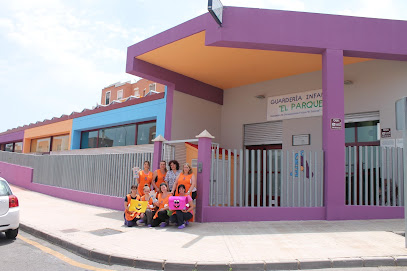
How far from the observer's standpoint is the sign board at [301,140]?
36.5 ft

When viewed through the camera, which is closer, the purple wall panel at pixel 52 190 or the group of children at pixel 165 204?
the group of children at pixel 165 204

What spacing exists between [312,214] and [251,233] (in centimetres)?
213

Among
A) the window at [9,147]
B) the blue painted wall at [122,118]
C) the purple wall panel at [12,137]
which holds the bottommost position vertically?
Answer: the window at [9,147]

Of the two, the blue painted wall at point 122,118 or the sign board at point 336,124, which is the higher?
the blue painted wall at point 122,118

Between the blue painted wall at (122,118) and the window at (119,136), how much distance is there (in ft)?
1.06

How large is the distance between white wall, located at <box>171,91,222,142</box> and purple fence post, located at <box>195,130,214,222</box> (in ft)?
12.9

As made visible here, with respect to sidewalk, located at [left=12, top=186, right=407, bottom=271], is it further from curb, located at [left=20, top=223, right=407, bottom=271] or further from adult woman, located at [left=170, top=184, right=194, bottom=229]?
adult woman, located at [left=170, top=184, right=194, bottom=229]

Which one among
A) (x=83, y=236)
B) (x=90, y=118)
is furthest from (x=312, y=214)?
(x=90, y=118)

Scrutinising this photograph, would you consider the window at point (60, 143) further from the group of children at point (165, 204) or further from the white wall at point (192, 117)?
the group of children at point (165, 204)

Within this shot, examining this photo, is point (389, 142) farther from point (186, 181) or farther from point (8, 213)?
point (8, 213)

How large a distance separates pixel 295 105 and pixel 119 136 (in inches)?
336

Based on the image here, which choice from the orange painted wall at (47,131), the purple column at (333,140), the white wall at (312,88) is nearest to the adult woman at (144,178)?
the purple column at (333,140)

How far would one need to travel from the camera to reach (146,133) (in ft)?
46.5

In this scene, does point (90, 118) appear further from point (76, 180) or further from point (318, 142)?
point (318, 142)
